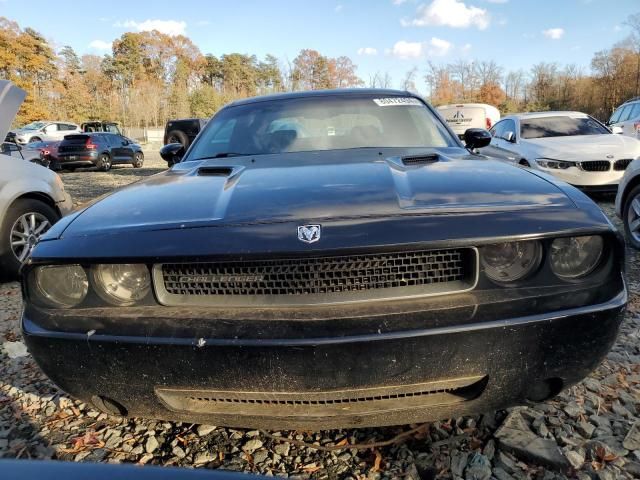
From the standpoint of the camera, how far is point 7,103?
12.0 feet

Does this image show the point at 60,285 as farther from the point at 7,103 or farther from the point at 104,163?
the point at 104,163

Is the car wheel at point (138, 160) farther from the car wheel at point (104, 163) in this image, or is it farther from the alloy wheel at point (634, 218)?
the alloy wheel at point (634, 218)

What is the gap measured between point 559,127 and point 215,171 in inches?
304

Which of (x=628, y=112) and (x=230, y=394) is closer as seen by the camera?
(x=230, y=394)

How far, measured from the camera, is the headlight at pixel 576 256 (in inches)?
61.8

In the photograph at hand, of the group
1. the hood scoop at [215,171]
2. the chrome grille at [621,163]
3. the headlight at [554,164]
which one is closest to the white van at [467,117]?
the headlight at [554,164]

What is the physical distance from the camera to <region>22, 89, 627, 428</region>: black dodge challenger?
142 centimetres

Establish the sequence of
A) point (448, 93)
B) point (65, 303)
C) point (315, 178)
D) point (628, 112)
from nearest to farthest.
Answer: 1. point (65, 303)
2. point (315, 178)
3. point (628, 112)
4. point (448, 93)

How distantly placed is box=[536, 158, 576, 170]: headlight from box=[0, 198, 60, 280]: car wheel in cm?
652

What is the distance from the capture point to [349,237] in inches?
56.5

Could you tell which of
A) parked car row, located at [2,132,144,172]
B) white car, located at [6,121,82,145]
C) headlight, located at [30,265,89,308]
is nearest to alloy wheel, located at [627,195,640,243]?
headlight, located at [30,265,89,308]

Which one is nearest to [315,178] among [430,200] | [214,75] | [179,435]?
[430,200]

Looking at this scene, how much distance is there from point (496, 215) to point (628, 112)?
13.2 metres

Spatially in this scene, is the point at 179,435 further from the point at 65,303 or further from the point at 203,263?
the point at 203,263
